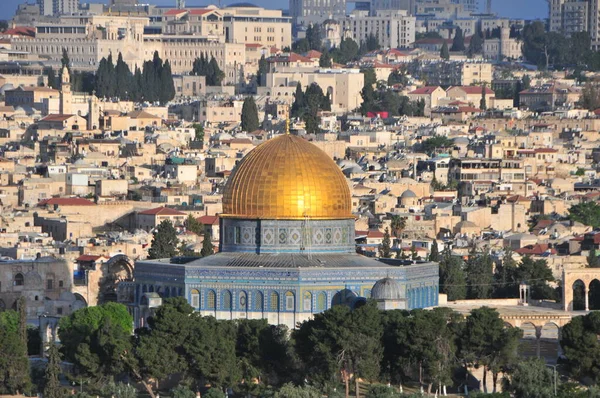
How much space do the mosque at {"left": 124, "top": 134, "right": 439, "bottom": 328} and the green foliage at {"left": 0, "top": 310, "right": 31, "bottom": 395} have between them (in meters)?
3.72

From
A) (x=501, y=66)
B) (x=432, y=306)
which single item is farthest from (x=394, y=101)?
(x=432, y=306)

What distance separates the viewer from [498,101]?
402ft

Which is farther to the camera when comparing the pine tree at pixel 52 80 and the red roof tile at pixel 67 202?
the pine tree at pixel 52 80

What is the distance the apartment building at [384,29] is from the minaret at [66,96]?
67.8 meters

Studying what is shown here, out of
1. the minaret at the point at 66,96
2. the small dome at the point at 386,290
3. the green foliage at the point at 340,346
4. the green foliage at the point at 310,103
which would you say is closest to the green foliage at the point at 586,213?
the green foliage at the point at 310,103

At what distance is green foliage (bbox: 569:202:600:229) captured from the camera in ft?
250

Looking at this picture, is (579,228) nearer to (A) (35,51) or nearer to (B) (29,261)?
(B) (29,261)

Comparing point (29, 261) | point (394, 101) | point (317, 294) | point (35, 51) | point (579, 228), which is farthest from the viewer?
point (35, 51)

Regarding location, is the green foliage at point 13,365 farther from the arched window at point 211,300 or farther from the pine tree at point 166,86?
the pine tree at point 166,86

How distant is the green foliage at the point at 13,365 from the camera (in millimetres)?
42875

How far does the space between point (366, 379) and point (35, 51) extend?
8974cm

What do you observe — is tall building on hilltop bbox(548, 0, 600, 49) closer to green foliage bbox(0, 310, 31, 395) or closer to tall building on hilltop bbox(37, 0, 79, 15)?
tall building on hilltop bbox(37, 0, 79, 15)

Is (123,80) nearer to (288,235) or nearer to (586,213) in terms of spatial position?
(586,213)

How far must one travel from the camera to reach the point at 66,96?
105m
